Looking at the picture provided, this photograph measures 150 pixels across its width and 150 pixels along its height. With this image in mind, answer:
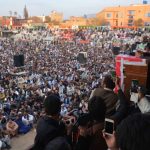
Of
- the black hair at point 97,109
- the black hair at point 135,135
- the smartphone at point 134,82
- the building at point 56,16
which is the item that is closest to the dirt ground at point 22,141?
the smartphone at point 134,82

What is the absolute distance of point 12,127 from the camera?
1059 cm

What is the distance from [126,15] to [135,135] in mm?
84847

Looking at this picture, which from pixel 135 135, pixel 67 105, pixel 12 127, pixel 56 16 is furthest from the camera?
pixel 56 16

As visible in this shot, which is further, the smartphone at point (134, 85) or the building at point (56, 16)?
the building at point (56, 16)

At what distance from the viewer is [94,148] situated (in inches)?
100

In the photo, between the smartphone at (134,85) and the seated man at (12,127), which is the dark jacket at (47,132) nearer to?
the smartphone at (134,85)

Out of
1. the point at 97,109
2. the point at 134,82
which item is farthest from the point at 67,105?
the point at 97,109

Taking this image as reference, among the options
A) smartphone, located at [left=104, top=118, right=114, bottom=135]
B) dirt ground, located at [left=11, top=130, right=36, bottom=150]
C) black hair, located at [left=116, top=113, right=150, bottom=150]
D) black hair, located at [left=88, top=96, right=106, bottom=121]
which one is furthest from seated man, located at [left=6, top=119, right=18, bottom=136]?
black hair, located at [left=116, top=113, right=150, bottom=150]

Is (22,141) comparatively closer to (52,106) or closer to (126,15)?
(52,106)

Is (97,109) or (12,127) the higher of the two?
(97,109)

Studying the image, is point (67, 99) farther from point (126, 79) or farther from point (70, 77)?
point (126, 79)

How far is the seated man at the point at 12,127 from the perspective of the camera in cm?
1039

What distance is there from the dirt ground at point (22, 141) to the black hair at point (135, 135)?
27.1ft

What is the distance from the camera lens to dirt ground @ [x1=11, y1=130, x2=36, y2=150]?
9500 mm
